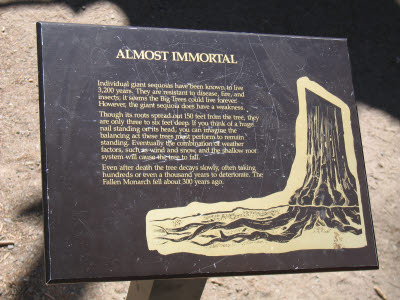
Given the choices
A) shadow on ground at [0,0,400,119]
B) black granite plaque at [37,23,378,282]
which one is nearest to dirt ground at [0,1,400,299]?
shadow on ground at [0,0,400,119]

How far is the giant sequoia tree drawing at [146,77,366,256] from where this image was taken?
1441mm

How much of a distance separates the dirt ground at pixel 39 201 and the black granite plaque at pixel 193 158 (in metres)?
1.17

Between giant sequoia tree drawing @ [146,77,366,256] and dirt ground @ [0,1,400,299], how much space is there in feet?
3.86

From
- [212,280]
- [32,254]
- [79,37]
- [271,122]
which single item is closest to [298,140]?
[271,122]

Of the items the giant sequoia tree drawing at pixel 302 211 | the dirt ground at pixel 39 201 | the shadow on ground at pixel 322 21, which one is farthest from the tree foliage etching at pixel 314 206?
the shadow on ground at pixel 322 21

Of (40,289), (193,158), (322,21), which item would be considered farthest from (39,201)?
(322,21)

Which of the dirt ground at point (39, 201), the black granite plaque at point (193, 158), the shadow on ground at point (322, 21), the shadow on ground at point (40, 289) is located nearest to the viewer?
the black granite plaque at point (193, 158)

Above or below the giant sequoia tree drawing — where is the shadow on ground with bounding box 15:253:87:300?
below

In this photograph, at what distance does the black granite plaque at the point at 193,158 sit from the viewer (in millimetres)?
1396

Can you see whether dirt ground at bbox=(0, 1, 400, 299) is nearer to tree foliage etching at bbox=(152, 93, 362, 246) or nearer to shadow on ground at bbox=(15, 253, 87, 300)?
shadow on ground at bbox=(15, 253, 87, 300)

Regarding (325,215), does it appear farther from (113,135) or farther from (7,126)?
(7,126)

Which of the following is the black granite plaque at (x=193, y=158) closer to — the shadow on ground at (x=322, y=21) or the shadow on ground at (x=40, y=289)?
the shadow on ground at (x=40, y=289)

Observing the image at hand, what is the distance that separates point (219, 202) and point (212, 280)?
1.27 metres

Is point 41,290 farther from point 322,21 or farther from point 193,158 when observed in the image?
point 322,21
